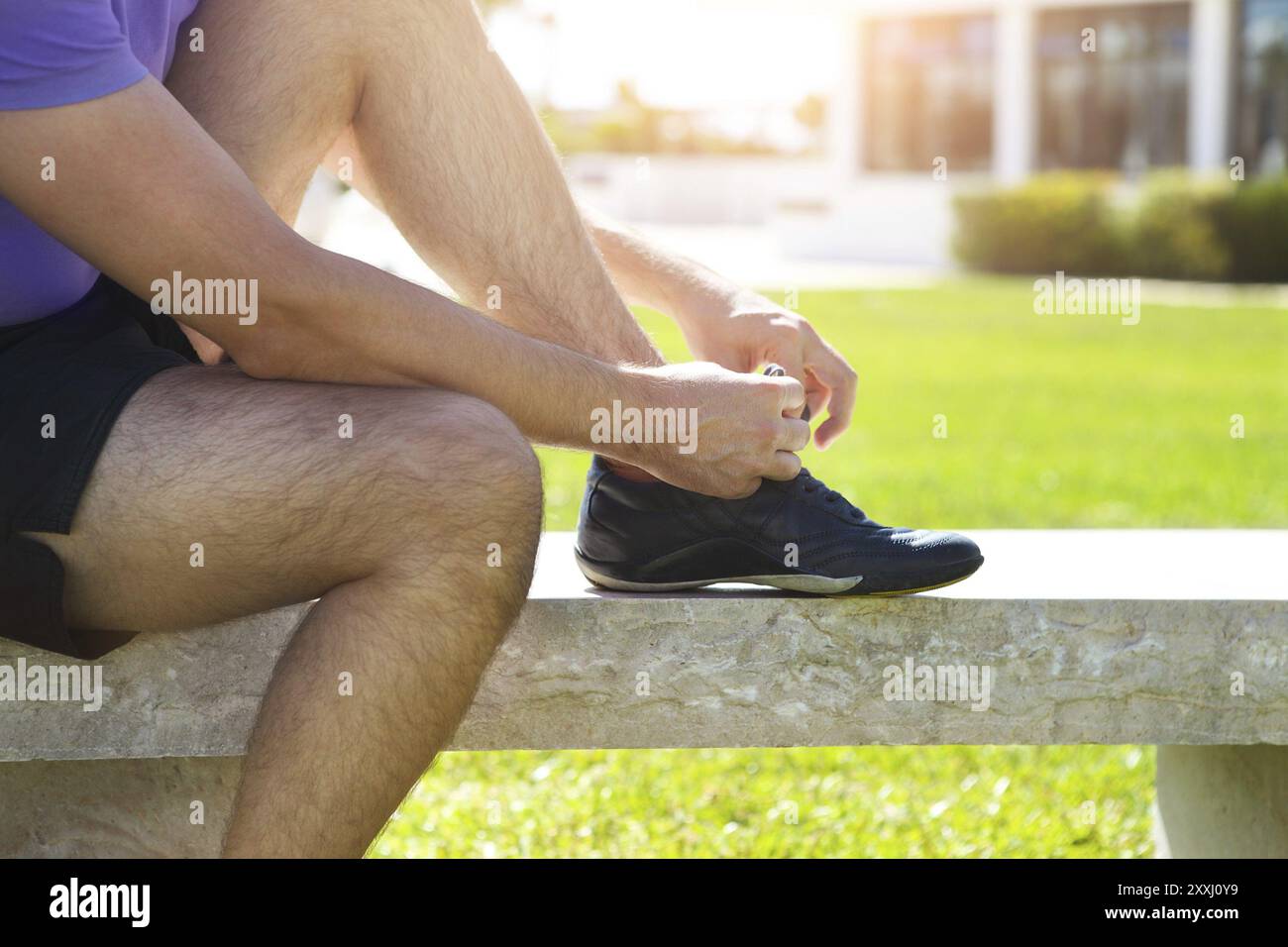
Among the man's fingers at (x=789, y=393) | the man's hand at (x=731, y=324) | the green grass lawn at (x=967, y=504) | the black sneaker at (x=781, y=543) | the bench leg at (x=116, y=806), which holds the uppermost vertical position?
the man's hand at (x=731, y=324)

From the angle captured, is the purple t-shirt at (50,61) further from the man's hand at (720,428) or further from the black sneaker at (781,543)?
the black sneaker at (781,543)

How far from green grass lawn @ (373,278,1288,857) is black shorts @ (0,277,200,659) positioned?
129 centimetres

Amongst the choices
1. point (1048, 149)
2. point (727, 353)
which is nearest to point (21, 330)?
point (727, 353)

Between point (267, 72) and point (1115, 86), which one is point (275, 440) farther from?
point (1115, 86)

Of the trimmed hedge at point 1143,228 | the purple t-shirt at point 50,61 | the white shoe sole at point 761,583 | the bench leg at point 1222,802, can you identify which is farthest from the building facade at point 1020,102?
the purple t-shirt at point 50,61

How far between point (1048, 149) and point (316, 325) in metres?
24.5

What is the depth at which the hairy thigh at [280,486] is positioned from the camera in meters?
1.58

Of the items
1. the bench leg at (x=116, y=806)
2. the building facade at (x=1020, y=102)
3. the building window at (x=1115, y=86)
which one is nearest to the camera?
the bench leg at (x=116, y=806)

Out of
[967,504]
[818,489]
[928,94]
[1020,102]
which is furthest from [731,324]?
[928,94]

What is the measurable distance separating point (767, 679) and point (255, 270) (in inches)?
33.1

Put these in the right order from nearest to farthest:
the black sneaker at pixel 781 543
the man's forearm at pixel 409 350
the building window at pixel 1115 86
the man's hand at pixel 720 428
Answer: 1. the man's forearm at pixel 409 350
2. the man's hand at pixel 720 428
3. the black sneaker at pixel 781 543
4. the building window at pixel 1115 86

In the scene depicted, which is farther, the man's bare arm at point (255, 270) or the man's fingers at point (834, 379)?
the man's fingers at point (834, 379)

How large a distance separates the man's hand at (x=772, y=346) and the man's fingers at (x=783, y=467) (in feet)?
0.92

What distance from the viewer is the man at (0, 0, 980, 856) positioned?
61.2 inches
